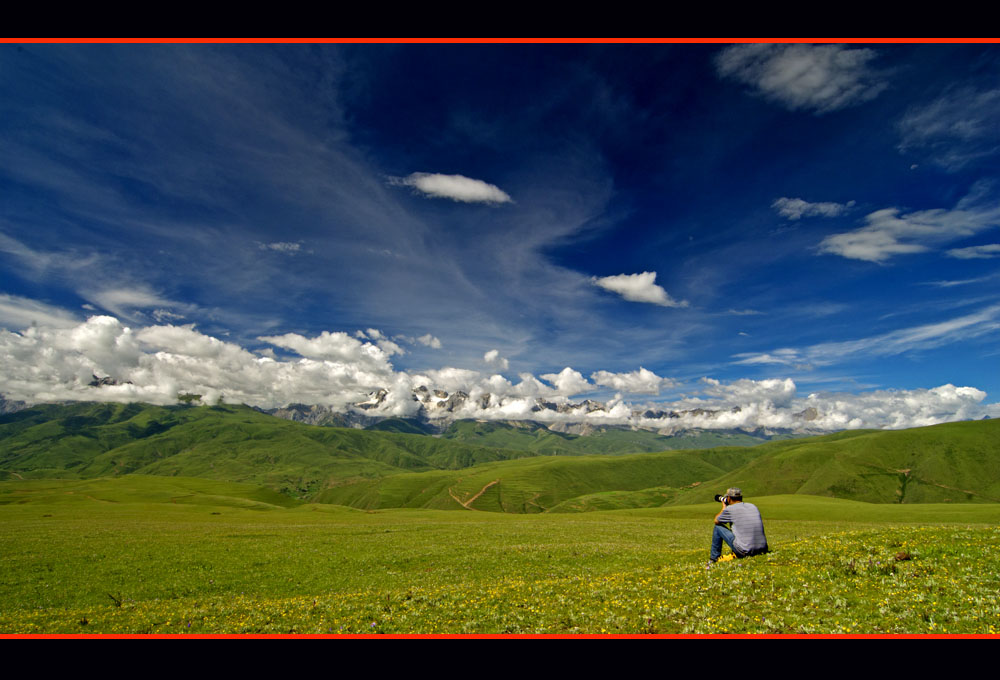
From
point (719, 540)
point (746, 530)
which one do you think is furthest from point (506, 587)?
point (746, 530)

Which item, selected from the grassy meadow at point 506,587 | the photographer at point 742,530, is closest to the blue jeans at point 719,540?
the photographer at point 742,530

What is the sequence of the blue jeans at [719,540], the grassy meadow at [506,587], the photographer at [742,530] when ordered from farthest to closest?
1. the blue jeans at [719,540]
2. the photographer at [742,530]
3. the grassy meadow at [506,587]

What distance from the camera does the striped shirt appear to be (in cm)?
2153

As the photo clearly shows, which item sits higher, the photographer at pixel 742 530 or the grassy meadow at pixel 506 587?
the photographer at pixel 742 530

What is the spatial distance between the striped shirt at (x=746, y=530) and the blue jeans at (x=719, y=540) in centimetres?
27

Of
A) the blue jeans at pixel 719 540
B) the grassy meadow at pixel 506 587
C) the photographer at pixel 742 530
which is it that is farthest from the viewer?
the blue jeans at pixel 719 540

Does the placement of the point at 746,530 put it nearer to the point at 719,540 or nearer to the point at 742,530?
the point at 742,530

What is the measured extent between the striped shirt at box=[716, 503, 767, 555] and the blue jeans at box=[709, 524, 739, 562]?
270mm

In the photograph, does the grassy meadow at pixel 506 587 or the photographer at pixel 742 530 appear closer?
the grassy meadow at pixel 506 587

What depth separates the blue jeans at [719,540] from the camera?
22031 millimetres

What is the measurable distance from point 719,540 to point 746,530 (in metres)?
1.56

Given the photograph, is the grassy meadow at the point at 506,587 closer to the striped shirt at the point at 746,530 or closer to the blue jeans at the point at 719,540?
the striped shirt at the point at 746,530
